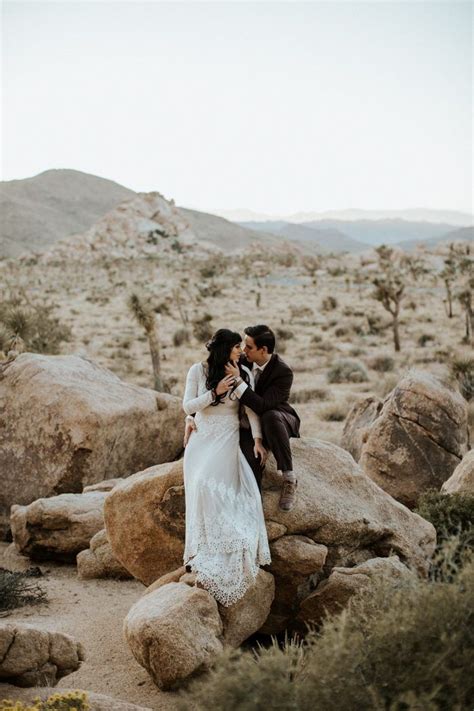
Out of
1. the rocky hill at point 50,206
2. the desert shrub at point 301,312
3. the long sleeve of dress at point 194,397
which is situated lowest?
the desert shrub at point 301,312

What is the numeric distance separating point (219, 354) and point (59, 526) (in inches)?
154

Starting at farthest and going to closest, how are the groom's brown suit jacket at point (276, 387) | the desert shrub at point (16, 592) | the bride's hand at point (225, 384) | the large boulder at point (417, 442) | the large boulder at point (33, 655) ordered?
the large boulder at point (417, 442)
the desert shrub at point (16, 592)
the groom's brown suit jacket at point (276, 387)
the bride's hand at point (225, 384)
the large boulder at point (33, 655)

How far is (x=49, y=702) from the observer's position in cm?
416

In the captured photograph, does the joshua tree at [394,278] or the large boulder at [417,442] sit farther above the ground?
the joshua tree at [394,278]

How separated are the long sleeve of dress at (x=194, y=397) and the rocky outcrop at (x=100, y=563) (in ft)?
9.22

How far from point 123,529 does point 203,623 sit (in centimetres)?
169

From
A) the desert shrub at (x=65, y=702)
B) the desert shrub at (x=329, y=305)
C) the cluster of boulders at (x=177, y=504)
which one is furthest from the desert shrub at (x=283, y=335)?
the desert shrub at (x=65, y=702)

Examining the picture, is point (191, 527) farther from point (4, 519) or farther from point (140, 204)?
point (140, 204)

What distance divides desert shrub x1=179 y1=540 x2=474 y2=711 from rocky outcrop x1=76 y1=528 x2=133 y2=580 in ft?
15.7

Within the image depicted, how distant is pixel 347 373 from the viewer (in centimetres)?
2112

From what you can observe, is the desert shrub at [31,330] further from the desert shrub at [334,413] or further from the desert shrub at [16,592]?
the desert shrub at [16,592]

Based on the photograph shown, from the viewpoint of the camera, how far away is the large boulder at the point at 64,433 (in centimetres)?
982

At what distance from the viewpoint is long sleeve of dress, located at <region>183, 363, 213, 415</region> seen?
239 inches

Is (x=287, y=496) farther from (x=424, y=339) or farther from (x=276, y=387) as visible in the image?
(x=424, y=339)
